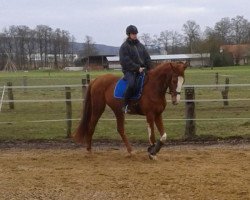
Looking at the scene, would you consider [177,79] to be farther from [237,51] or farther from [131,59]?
[237,51]

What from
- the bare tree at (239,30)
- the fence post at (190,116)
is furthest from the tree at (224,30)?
the fence post at (190,116)

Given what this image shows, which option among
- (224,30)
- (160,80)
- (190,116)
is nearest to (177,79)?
(160,80)

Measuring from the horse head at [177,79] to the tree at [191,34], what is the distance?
73.1m

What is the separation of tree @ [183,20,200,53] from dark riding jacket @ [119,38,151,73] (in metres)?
72.7

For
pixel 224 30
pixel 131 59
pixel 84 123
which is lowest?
pixel 84 123

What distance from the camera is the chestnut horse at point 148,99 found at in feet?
25.7

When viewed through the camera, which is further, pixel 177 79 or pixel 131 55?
pixel 131 55

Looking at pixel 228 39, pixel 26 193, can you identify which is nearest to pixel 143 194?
pixel 26 193

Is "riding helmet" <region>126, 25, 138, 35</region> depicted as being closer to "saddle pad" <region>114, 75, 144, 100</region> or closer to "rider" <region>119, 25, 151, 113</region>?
"rider" <region>119, 25, 151, 113</region>

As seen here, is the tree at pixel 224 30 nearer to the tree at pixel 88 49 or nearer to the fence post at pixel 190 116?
the tree at pixel 88 49

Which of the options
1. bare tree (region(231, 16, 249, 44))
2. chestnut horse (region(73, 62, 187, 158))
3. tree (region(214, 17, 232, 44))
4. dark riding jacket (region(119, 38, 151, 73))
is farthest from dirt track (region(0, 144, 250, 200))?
bare tree (region(231, 16, 249, 44))

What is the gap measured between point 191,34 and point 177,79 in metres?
82.9

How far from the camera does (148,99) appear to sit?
8086 mm

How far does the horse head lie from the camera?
7.70 meters
